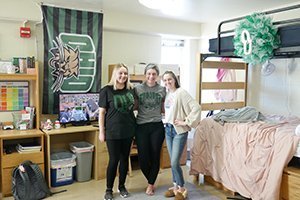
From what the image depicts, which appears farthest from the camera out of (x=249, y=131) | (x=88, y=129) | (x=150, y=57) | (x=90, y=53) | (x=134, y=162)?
(x=150, y=57)

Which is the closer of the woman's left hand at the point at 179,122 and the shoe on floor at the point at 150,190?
the woman's left hand at the point at 179,122

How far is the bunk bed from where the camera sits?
2434mm

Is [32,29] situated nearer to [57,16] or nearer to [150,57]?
[57,16]

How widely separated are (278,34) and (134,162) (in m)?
2.64

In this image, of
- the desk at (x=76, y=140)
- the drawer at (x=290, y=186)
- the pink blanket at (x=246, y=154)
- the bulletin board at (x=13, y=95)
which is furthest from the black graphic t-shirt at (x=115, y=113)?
the drawer at (x=290, y=186)

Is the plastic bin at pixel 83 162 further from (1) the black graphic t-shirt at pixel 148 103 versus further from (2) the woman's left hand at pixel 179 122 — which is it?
(2) the woman's left hand at pixel 179 122

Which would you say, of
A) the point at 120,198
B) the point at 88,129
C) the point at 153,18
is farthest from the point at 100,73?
the point at 120,198


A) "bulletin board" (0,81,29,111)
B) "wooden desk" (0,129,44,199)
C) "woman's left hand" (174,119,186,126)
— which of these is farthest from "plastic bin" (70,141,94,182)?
"woman's left hand" (174,119,186,126)

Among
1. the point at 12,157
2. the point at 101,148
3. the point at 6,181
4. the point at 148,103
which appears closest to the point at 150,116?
the point at 148,103

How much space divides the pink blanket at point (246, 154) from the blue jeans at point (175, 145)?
1.62ft

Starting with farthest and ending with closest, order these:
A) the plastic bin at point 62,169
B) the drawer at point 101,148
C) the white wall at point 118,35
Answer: the drawer at point 101,148 → the white wall at point 118,35 → the plastic bin at point 62,169

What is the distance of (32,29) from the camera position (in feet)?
11.5

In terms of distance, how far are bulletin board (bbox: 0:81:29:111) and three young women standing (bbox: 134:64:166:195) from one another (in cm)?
151

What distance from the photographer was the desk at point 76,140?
10.5 ft
